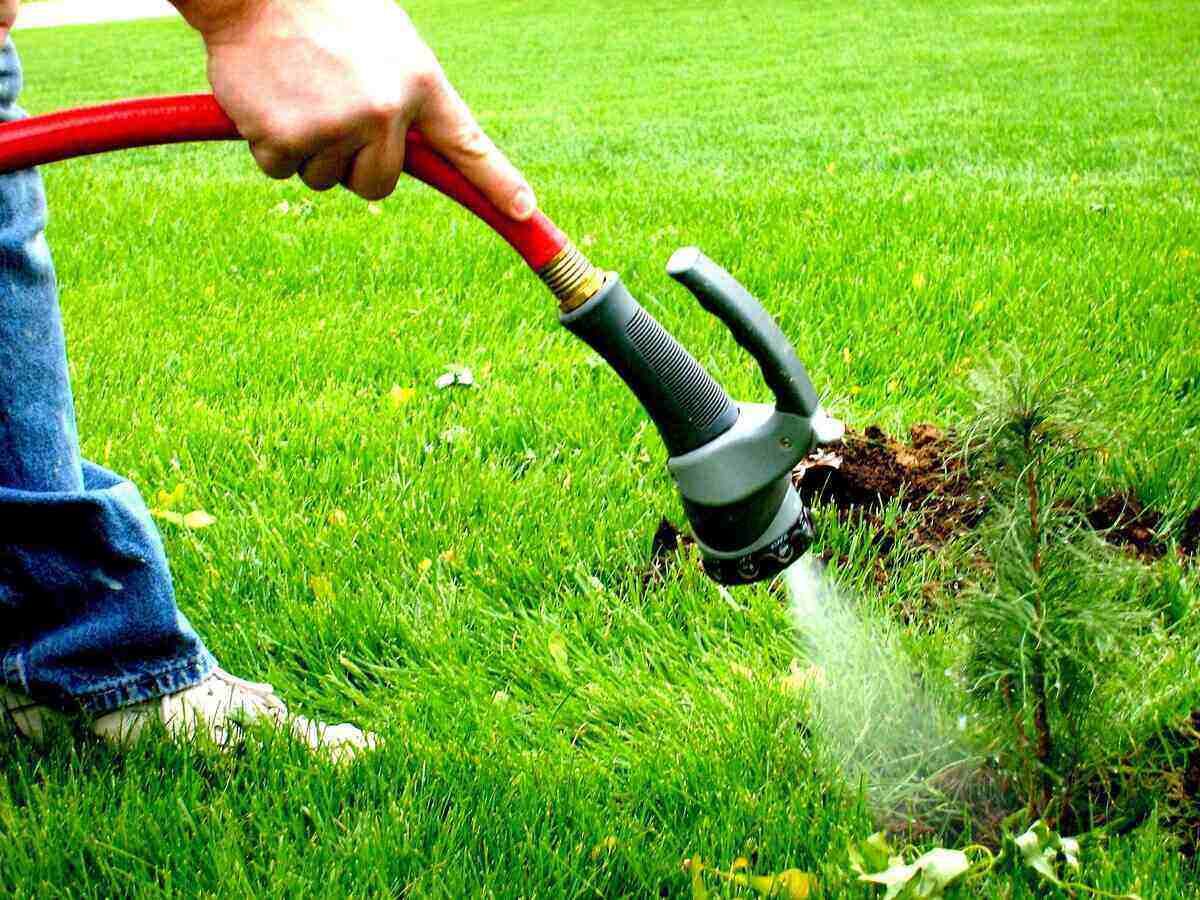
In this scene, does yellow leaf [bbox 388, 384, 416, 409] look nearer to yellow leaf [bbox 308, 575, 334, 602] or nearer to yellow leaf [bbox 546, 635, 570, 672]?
yellow leaf [bbox 308, 575, 334, 602]

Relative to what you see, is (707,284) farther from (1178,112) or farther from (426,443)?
(1178,112)

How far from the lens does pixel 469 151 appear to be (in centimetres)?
135

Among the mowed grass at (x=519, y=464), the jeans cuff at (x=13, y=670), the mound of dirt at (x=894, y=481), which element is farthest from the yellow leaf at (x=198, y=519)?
the mound of dirt at (x=894, y=481)

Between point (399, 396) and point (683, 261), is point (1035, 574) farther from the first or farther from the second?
point (399, 396)

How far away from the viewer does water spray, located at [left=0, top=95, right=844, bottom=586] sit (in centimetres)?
136

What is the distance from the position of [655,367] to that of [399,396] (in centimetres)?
189

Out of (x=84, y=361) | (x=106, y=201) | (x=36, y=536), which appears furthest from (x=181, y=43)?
(x=36, y=536)

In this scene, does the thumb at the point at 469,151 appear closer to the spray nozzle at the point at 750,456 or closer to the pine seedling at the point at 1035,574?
the spray nozzle at the point at 750,456

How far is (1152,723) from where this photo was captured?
1.79 meters

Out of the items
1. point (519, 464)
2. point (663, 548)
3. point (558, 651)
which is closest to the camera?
point (558, 651)

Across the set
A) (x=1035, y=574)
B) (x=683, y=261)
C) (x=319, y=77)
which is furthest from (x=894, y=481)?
(x=319, y=77)

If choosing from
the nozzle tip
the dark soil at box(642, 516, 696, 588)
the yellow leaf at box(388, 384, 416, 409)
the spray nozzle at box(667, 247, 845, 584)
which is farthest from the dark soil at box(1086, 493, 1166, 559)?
the yellow leaf at box(388, 384, 416, 409)

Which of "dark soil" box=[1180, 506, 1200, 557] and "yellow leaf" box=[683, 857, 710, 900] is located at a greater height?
"yellow leaf" box=[683, 857, 710, 900]

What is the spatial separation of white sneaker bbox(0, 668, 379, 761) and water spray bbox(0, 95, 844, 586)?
742mm
